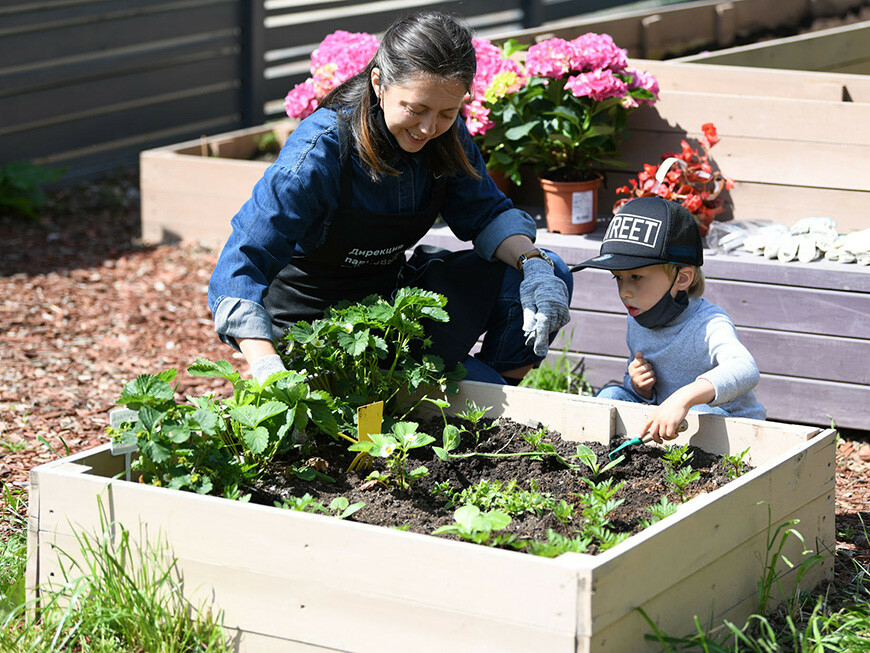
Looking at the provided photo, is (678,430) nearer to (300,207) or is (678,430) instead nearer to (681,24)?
(300,207)

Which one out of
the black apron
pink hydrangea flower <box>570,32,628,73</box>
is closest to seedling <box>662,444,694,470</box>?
the black apron

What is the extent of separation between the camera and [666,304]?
263 cm

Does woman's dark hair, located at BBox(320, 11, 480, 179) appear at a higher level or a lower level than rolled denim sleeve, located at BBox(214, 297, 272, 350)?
higher

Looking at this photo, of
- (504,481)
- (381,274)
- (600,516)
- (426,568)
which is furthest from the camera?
(381,274)

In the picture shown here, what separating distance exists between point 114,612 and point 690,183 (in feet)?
7.82

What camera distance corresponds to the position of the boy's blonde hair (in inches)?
103

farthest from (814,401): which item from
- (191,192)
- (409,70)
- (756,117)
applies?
(191,192)

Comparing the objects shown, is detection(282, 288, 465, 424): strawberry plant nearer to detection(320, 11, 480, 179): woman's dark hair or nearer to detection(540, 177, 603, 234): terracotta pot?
detection(320, 11, 480, 179): woman's dark hair

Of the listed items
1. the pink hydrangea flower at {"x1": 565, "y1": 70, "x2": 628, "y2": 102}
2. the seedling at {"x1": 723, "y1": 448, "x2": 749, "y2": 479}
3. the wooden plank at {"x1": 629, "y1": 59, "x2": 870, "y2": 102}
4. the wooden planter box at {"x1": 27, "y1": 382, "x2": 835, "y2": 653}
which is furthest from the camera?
the wooden plank at {"x1": 629, "y1": 59, "x2": 870, "y2": 102}

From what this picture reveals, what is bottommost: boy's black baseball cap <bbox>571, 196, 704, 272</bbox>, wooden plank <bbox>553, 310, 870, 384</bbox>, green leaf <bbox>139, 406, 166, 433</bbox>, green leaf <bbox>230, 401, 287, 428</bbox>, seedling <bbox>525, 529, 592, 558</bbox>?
wooden plank <bbox>553, 310, 870, 384</bbox>

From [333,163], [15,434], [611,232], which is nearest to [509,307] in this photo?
[611,232]

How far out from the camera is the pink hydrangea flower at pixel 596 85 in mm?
3596

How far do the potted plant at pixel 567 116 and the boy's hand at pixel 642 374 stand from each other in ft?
3.67

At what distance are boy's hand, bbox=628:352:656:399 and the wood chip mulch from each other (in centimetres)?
60
